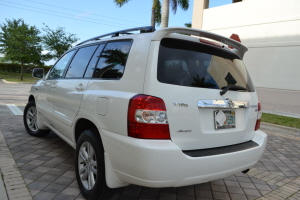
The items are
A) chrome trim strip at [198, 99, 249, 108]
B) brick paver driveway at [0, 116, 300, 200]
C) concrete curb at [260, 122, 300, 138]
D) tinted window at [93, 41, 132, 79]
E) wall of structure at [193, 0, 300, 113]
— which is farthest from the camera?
wall of structure at [193, 0, 300, 113]

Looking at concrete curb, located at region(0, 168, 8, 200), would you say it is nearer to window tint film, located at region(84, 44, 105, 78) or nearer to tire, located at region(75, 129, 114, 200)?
tire, located at region(75, 129, 114, 200)

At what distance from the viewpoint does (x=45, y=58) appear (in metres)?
32.1

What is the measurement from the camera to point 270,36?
11969mm

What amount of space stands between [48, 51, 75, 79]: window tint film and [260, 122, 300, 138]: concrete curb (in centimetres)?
619

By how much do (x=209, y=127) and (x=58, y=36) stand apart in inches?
1405

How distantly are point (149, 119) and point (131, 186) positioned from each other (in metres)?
1.37

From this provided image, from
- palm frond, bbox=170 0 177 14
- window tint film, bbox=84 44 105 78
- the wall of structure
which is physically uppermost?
palm frond, bbox=170 0 177 14

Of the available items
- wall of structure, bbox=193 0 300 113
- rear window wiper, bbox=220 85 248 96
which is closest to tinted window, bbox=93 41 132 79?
rear window wiper, bbox=220 85 248 96

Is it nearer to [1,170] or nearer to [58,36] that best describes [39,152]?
[1,170]

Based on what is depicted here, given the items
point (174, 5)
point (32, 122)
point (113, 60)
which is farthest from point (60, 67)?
point (174, 5)

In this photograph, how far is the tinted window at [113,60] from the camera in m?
2.48

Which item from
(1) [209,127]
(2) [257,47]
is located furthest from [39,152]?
(2) [257,47]

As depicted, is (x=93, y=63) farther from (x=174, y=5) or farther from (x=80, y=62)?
(x=174, y=5)

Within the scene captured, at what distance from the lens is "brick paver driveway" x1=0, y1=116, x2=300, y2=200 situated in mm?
2885
